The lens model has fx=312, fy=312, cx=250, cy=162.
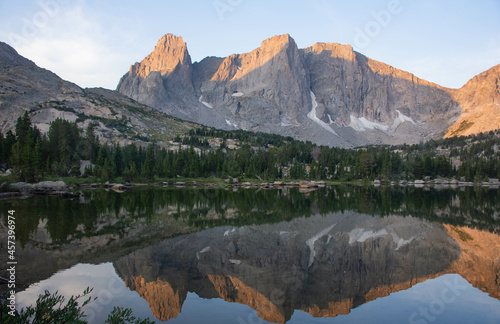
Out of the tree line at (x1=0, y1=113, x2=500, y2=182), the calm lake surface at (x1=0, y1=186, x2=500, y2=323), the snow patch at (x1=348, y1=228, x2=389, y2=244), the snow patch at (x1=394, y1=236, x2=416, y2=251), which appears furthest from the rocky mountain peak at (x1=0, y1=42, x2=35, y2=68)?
the snow patch at (x1=394, y1=236, x2=416, y2=251)

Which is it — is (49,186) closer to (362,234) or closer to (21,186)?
(21,186)

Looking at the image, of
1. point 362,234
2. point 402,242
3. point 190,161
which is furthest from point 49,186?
point 402,242

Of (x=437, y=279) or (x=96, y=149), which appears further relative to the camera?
(x=96, y=149)

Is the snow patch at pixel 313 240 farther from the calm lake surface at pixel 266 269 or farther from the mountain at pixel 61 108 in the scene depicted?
the mountain at pixel 61 108

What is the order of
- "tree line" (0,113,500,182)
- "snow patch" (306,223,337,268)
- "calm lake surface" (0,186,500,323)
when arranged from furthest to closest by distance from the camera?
"tree line" (0,113,500,182)
"snow patch" (306,223,337,268)
"calm lake surface" (0,186,500,323)

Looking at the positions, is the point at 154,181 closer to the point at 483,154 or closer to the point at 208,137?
the point at 208,137

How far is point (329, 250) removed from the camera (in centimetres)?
1622

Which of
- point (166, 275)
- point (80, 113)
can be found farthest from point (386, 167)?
point (80, 113)

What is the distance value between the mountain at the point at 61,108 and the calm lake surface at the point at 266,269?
123 m

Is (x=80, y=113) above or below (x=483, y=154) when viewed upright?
above

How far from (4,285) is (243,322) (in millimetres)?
7703

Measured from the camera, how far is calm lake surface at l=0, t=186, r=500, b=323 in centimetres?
970

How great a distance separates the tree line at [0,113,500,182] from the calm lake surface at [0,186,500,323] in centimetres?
4318

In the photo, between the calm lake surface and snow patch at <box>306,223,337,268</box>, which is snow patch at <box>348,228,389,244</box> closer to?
the calm lake surface
